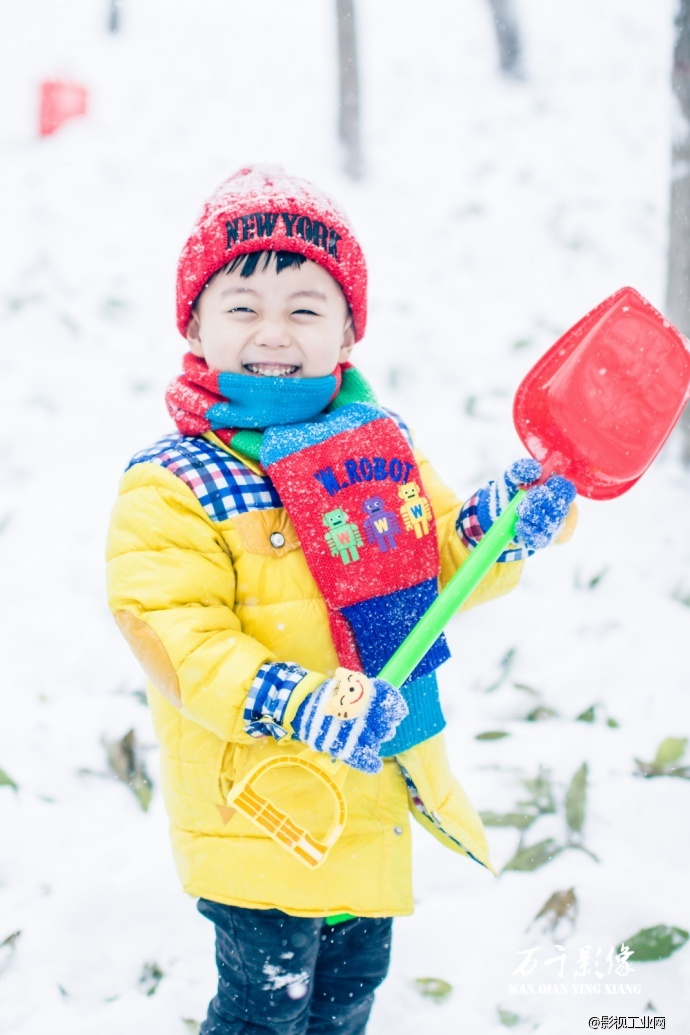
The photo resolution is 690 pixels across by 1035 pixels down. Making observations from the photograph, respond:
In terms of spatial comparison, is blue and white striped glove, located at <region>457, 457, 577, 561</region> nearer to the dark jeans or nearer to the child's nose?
the child's nose

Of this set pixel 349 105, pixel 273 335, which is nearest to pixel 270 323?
pixel 273 335

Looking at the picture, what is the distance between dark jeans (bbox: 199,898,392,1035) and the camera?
1487mm

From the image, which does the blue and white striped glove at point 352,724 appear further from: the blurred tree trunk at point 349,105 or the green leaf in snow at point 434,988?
the blurred tree trunk at point 349,105

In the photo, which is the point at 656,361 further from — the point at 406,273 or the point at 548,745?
the point at 406,273

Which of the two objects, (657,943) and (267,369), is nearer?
(267,369)

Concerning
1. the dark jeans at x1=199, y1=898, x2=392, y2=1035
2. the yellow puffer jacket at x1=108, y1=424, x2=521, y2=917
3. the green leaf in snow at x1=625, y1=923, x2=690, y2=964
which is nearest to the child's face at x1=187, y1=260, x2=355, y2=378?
the yellow puffer jacket at x1=108, y1=424, x2=521, y2=917

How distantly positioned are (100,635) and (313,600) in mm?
1438

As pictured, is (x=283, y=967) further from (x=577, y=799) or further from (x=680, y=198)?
(x=680, y=198)

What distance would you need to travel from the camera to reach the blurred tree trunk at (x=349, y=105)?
5.00m

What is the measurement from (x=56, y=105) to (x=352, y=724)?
531 cm

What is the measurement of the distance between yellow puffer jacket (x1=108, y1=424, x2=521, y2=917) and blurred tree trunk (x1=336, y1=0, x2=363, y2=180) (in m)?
4.20

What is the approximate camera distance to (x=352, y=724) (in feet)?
A: 4.09

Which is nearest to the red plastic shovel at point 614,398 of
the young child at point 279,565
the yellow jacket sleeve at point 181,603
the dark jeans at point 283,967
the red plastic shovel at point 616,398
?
the red plastic shovel at point 616,398

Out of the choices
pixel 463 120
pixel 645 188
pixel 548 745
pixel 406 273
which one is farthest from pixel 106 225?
pixel 548 745
